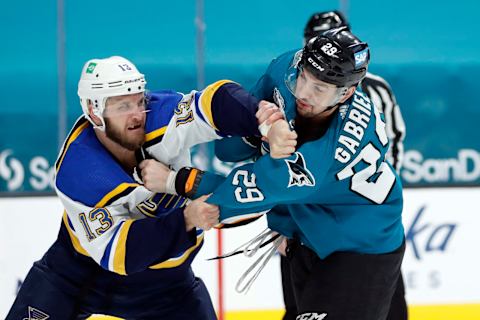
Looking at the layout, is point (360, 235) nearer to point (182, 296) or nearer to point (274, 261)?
point (182, 296)

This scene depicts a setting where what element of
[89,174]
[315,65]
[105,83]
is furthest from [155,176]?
[315,65]

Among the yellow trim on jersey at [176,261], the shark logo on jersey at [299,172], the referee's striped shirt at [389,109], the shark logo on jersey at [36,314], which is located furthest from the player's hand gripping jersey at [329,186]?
the referee's striped shirt at [389,109]

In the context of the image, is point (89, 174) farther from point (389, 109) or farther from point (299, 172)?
point (389, 109)

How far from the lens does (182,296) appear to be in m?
2.91

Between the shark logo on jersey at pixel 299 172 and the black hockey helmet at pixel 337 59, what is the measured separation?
0.20 metres

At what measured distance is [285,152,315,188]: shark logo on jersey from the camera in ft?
7.93

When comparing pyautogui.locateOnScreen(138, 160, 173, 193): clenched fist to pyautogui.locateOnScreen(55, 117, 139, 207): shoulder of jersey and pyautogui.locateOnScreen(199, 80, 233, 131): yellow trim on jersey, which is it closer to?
pyautogui.locateOnScreen(55, 117, 139, 207): shoulder of jersey

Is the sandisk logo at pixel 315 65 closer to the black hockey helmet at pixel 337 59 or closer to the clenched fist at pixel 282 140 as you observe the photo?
the black hockey helmet at pixel 337 59

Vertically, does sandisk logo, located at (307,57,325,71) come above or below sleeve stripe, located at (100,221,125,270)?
above

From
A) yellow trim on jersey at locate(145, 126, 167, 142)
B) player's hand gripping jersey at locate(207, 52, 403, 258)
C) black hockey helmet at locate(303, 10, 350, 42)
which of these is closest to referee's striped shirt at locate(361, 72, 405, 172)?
black hockey helmet at locate(303, 10, 350, 42)

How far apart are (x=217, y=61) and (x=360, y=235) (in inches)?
162

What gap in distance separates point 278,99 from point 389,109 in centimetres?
120

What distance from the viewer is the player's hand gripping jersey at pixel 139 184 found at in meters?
2.53

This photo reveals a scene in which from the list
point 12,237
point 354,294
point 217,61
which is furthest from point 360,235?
point 217,61
